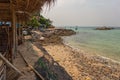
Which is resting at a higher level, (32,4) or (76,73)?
(32,4)

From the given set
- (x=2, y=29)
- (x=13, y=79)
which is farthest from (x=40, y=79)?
(x=2, y=29)

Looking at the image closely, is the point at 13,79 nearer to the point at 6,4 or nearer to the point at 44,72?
the point at 6,4

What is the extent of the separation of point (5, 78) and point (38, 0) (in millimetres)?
2202

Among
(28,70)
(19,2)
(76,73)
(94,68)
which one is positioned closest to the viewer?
(19,2)

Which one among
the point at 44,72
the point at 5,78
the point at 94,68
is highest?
the point at 5,78

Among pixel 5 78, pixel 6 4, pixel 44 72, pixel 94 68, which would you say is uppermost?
pixel 6 4

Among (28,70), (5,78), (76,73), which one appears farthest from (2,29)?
(5,78)

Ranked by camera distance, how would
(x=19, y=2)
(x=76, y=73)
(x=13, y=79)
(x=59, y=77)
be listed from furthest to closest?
(x=76, y=73)
(x=59, y=77)
(x=19, y=2)
(x=13, y=79)

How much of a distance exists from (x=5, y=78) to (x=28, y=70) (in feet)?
9.61

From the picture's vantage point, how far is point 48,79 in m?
5.84

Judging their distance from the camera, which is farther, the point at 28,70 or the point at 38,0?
the point at 28,70

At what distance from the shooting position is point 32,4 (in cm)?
516

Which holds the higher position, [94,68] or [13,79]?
[13,79]

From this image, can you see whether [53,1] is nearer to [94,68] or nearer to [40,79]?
[40,79]
